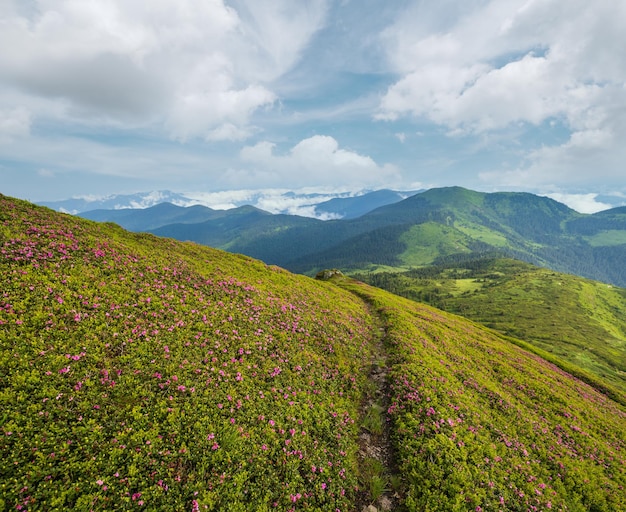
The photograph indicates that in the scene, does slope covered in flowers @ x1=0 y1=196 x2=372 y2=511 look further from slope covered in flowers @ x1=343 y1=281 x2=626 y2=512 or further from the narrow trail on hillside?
slope covered in flowers @ x1=343 y1=281 x2=626 y2=512

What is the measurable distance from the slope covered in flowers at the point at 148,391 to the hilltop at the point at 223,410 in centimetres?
7

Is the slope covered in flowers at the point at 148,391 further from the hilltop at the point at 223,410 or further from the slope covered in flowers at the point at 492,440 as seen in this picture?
the slope covered in flowers at the point at 492,440

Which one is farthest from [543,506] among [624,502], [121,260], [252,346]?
[121,260]

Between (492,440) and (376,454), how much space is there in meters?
8.20

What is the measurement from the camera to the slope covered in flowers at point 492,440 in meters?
14.0

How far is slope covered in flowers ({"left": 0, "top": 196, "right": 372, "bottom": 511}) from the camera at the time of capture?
984cm

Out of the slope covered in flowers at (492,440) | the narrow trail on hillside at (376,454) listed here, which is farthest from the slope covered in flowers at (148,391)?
the slope covered in flowers at (492,440)

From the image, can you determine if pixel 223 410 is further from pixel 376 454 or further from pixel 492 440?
pixel 492 440

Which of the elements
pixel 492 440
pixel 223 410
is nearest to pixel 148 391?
pixel 223 410

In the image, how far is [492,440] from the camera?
1773cm

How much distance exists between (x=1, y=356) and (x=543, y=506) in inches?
1042

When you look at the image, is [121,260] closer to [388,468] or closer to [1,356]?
[1,356]

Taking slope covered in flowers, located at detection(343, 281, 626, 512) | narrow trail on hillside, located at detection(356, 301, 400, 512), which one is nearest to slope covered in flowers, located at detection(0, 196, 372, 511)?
narrow trail on hillside, located at detection(356, 301, 400, 512)

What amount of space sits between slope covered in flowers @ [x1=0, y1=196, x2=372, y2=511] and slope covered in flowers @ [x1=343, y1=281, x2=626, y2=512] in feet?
12.1
